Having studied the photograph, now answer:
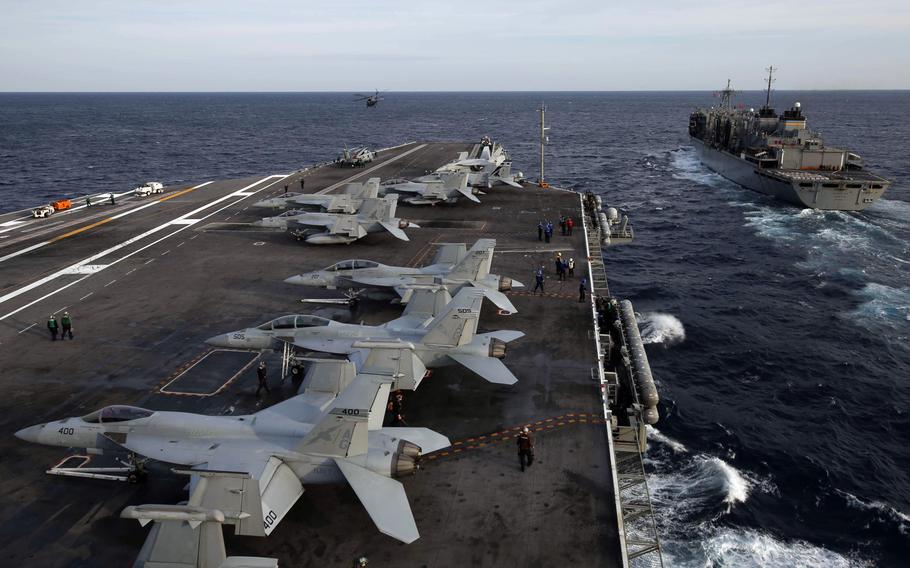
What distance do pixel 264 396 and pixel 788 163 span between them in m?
87.9

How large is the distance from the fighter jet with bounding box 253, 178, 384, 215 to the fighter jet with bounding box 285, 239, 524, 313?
20402mm

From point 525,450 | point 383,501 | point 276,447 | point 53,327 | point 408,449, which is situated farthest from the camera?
point 53,327

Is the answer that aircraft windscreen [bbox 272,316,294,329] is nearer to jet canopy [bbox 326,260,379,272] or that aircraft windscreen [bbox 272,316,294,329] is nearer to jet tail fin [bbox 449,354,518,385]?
jet tail fin [bbox 449,354,518,385]

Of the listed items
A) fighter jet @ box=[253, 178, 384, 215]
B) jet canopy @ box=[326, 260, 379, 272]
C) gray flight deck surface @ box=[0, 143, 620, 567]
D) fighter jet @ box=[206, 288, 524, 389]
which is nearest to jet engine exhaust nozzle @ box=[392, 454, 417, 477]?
gray flight deck surface @ box=[0, 143, 620, 567]

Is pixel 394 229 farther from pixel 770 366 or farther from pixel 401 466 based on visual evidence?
pixel 401 466

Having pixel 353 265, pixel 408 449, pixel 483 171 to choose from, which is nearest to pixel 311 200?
pixel 353 265

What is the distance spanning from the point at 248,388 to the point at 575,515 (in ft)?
56.3

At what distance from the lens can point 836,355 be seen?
137ft

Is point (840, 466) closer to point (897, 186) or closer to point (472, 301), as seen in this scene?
point (472, 301)

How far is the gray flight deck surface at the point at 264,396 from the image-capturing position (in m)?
19.7

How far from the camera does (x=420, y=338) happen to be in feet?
93.9

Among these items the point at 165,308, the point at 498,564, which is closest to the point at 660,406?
the point at 498,564

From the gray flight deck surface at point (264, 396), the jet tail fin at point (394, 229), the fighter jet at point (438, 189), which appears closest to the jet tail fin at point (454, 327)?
the gray flight deck surface at point (264, 396)

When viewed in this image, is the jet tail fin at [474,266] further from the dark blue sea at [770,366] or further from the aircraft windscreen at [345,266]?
the dark blue sea at [770,366]
